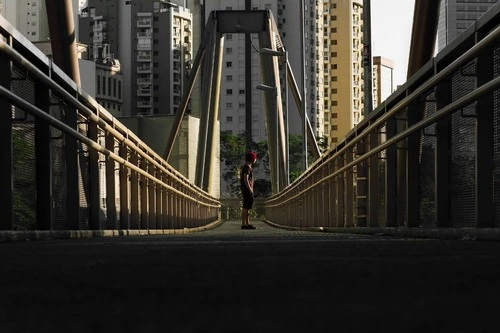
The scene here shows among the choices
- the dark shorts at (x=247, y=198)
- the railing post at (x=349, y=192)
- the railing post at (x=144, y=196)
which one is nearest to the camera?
the railing post at (x=349, y=192)

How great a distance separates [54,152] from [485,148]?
3.50 m

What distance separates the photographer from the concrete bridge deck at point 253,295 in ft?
6.48

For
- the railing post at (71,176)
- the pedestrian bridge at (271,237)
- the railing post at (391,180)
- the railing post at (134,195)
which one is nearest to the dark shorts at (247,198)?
the pedestrian bridge at (271,237)

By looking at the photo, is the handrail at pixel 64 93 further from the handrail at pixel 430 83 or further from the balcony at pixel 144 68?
the balcony at pixel 144 68

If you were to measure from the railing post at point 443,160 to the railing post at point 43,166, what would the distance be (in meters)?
2.90

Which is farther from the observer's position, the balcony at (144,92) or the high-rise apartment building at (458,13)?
the balcony at (144,92)

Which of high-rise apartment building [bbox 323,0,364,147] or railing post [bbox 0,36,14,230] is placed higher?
high-rise apartment building [bbox 323,0,364,147]

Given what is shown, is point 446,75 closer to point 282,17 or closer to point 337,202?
point 337,202

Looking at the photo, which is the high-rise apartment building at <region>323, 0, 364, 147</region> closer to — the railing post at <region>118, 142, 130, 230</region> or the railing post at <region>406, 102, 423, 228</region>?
the railing post at <region>118, 142, 130, 230</region>

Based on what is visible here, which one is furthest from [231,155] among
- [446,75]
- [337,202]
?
[446,75]

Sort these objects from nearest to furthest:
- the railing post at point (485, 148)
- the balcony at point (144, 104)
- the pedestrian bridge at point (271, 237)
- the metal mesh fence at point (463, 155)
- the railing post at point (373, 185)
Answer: the pedestrian bridge at point (271, 237), the railing post at point (485, 148), the metal mesh fence at point (463, 155), the railing post at point (373, 185), the balcony at point (144, 104)

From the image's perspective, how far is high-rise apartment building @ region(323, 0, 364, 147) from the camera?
154 metres

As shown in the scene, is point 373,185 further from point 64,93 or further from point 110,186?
point 64,93

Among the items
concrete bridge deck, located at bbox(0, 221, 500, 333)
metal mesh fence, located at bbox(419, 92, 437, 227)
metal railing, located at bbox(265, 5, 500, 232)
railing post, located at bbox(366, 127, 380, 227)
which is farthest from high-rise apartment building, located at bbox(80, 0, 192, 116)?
concrete bridge deck, located at bbox(0, 221, 500, 333)
